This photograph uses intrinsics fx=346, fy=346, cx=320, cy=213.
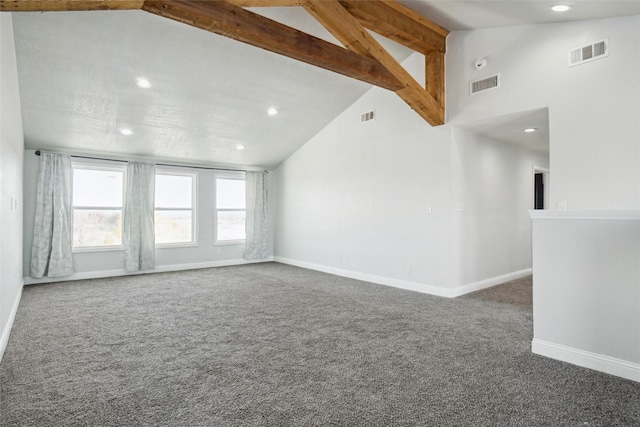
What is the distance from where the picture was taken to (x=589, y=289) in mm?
2451

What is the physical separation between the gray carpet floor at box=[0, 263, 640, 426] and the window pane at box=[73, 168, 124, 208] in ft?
7.46

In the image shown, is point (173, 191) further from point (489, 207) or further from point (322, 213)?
point (489, 207)

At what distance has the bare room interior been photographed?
2.18m

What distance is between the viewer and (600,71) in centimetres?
333

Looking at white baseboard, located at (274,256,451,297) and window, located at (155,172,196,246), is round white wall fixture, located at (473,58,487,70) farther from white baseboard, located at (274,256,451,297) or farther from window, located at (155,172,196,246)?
window, located at (155,172,196,246)

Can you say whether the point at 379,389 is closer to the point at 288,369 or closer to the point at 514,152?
the point at 288,369

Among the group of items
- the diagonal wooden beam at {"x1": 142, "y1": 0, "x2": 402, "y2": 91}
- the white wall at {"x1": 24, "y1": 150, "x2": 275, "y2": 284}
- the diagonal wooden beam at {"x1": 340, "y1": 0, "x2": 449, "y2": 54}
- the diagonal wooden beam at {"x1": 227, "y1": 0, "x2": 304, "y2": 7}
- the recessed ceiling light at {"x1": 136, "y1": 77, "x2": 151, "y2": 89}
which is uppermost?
the diagonal wooden beam at {"x1": 340, "y1": 0, "x2": 449, "y2": 54}

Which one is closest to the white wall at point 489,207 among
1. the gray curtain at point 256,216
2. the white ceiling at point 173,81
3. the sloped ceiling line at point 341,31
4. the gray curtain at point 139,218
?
the white ceiling at point 173,81

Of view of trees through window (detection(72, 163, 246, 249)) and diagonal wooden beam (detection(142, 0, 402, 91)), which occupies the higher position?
diagonal wooden beam (detection(142, 0, 402, 91))

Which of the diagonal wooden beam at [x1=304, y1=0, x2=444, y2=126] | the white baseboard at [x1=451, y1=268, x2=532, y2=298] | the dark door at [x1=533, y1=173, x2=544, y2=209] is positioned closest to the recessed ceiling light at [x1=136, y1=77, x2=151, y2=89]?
the diagonal wooden beam at [x1=304, y1=0, x2=444, y2=126]

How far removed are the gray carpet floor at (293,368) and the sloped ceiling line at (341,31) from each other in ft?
7.48

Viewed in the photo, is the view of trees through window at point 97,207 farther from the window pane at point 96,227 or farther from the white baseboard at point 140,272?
the white baseboard at point 140,272

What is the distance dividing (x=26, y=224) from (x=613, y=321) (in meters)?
7.35

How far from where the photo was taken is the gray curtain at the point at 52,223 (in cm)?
547
